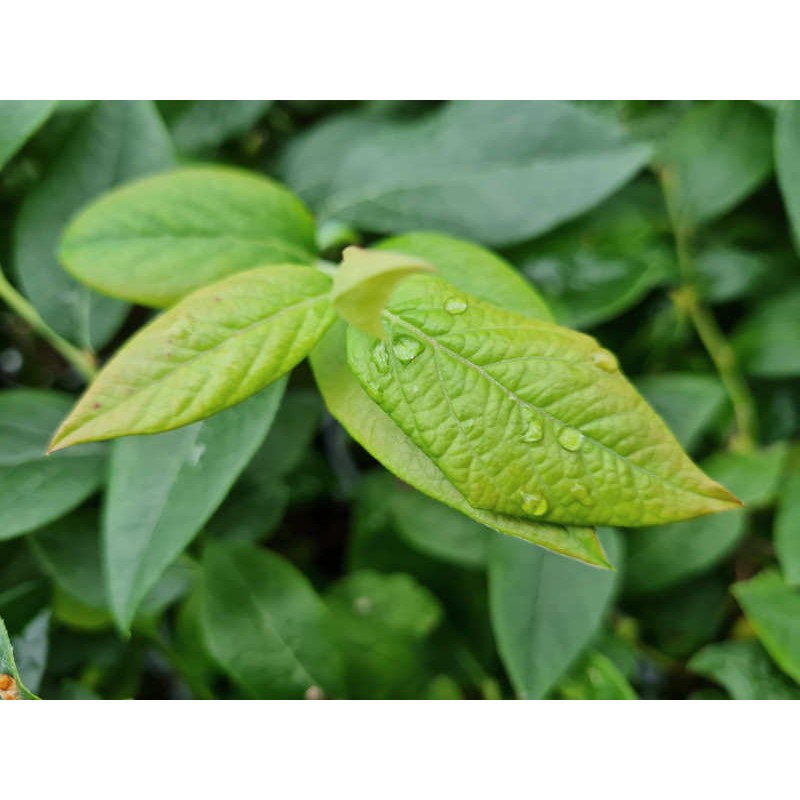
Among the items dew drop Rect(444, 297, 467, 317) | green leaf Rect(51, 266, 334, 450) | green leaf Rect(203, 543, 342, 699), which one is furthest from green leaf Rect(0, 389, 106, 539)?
dew drop Rect(444, 297, 467, 317)

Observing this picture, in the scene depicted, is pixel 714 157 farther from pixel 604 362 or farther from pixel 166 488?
pixel 166 488

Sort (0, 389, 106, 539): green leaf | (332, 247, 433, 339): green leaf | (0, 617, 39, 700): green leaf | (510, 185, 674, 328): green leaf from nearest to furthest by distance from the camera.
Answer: (332, 247, 433, 339): green leaf
(0, 617, 39, 700): green leaf
(0, 389, 106, 539): green leaf
(510, 185, 674, 328): green leaf

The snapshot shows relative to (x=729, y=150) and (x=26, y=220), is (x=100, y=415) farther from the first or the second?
(x=729, y=150)

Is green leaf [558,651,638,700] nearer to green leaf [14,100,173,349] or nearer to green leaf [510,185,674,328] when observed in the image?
green leaf [510,185,674,328]

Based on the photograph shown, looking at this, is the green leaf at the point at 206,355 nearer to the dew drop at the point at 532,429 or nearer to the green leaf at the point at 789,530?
the dew drop at the point at 532,429

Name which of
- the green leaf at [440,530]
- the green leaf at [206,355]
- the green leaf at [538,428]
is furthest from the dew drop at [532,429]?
the green leaf at [440,530]

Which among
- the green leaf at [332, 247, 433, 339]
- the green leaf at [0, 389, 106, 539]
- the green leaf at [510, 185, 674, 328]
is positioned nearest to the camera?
the green leaf at [332, 247, 433, 339]

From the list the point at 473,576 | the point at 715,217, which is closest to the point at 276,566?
the point at 473,576
